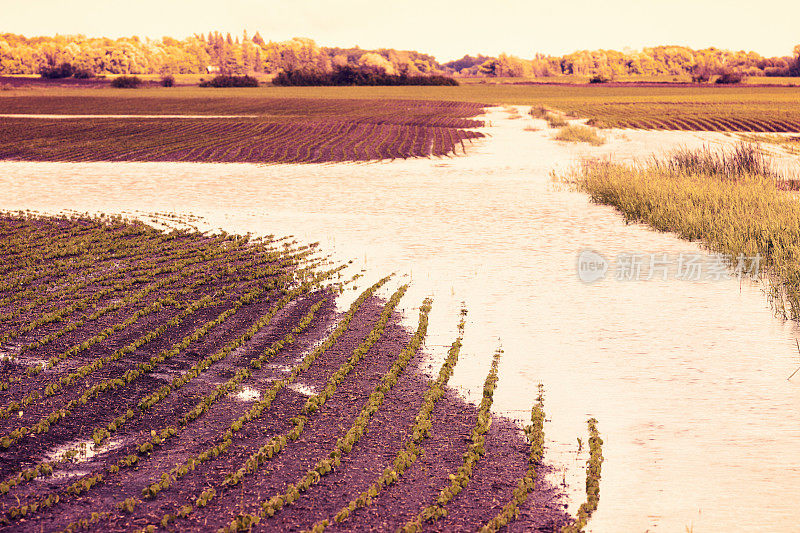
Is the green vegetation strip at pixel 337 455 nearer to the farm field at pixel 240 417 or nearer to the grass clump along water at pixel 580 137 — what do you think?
the farm field at pixel 240 417

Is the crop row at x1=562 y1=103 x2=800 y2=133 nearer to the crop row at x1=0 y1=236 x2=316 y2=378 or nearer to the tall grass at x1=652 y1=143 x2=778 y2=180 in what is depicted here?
the tall grass at x1=652 y1=143 x2=778 y2=180

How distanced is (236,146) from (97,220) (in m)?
17.5

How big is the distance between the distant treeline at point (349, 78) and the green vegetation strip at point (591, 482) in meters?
126

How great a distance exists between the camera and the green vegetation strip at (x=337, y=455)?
221 inches

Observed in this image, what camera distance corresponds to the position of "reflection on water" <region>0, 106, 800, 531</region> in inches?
245

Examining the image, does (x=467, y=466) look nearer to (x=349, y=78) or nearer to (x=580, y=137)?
(x=580, y=137)

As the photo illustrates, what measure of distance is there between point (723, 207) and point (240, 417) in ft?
40.8

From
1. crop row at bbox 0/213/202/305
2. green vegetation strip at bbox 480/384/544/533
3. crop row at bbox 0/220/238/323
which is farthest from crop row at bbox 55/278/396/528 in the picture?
crop row at bbox 0/213/202/305

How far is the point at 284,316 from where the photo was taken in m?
10.7

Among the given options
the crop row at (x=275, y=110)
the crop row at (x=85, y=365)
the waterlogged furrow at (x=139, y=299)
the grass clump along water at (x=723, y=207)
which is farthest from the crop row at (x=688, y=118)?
the crop row at (x=85, y=365)

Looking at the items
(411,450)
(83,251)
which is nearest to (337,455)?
(411,450)

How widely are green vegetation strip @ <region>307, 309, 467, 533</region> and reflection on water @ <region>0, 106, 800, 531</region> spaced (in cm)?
19

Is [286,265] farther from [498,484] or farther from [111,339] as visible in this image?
[498,484]

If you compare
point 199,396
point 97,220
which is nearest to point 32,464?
point 199,396
